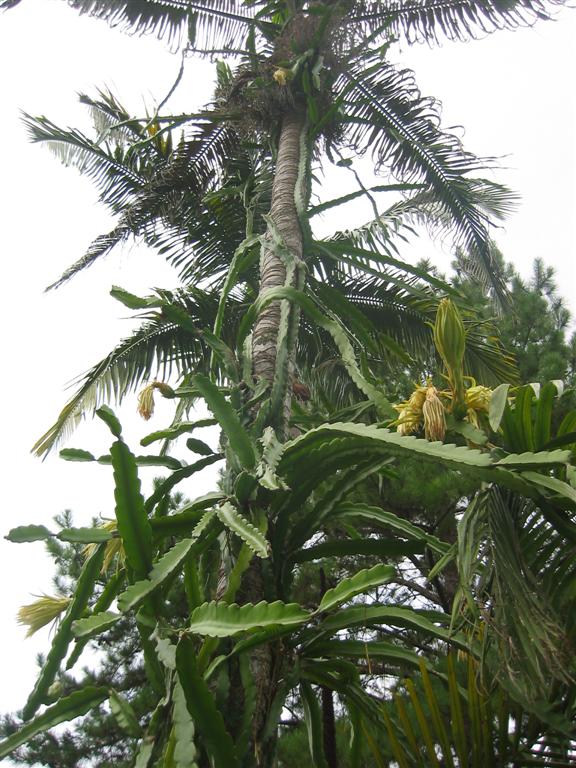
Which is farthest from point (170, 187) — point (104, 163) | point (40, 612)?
point (40, 612)

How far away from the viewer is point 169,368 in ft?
14.6

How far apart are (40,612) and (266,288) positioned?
1613 millimetres

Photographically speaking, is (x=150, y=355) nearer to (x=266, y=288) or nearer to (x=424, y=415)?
(x=266, y=288)

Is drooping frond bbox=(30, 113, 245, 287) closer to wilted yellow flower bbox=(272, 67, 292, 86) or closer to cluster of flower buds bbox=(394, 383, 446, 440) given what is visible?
wilted yellow flower bbox=(272, 67, 292, 86)

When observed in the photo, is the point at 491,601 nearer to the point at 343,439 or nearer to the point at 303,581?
the point at 343,439

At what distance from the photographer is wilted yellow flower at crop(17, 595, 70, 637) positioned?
2.39m

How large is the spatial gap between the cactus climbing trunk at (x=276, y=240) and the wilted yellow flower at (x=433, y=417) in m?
0.87

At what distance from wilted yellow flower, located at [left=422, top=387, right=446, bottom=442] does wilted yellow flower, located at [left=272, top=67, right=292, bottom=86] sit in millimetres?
2602

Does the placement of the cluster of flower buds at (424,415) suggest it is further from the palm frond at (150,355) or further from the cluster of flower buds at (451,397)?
the palm frond at (150,355)

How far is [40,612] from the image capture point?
7.88 ft

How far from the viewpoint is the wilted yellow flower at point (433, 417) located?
6.15 ft

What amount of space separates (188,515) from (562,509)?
3.65ft

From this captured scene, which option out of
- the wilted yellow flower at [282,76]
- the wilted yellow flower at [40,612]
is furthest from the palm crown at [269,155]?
the wilted yellow flower at [40,612]

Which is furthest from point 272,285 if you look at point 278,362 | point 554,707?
point 554,707
